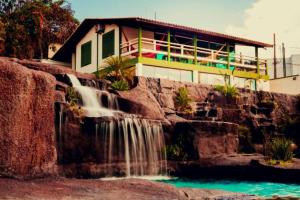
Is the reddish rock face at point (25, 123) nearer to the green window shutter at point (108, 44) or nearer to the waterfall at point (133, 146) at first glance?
the waterfall at point (133, 146)

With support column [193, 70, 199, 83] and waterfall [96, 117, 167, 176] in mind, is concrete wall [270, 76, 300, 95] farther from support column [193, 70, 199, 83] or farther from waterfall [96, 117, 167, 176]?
waterfall [96, 117, 167, 176]

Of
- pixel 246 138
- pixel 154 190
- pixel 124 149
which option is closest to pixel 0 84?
pixel 154 190

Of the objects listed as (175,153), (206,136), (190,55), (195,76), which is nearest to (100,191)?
(175,153)

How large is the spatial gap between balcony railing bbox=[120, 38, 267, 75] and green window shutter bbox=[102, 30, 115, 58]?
0.92 metres

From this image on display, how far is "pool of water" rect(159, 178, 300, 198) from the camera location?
11.1 metres

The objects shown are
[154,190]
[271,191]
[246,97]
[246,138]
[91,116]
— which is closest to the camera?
[154,190]

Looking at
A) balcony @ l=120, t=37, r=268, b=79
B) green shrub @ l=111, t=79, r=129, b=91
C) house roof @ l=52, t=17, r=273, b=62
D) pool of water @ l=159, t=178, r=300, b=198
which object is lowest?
pool of water @ l=159, t=178, r=300, b=198

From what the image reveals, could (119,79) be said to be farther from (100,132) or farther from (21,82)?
(21,82)

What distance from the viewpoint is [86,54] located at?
28.8m

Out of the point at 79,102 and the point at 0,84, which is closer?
the point at 0,84

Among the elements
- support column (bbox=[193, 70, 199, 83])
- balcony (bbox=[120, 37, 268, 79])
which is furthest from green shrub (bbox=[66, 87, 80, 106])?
support column (bbox=[193, 70, 199, 83])

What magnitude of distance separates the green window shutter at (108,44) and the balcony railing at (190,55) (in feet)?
3.02

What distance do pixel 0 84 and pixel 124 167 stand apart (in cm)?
616

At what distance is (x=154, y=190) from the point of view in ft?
28.3
